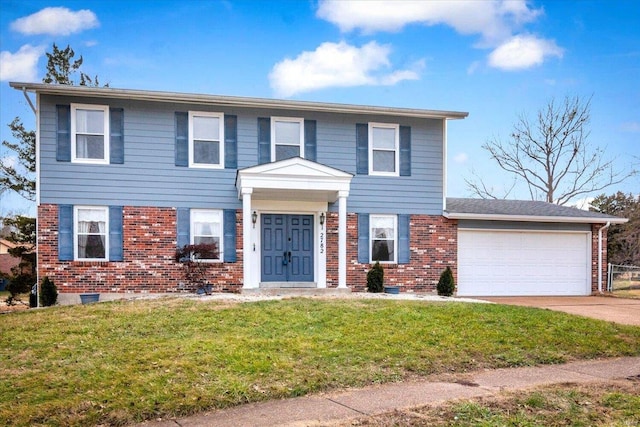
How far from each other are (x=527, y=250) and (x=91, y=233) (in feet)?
42.5

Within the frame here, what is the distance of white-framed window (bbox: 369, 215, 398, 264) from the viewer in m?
17.5

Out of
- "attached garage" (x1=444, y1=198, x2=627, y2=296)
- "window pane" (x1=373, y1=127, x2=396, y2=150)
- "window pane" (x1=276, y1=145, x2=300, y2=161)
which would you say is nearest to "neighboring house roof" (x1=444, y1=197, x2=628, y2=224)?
"attached garage" (x1=444, y1=198, x2=627, y2=296)

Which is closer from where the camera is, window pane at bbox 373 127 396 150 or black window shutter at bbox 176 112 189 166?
black window shutter at bbox 176 112 189 166

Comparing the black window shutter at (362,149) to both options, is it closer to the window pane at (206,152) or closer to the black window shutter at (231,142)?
the black window shutter at (231,142)

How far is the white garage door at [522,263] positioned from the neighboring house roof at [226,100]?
3892 millimetres

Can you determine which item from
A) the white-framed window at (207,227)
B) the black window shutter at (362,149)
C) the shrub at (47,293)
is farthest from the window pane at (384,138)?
the shrub at (47,293)

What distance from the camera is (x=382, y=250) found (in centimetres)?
1756

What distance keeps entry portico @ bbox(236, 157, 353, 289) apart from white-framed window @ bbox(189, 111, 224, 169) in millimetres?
1121

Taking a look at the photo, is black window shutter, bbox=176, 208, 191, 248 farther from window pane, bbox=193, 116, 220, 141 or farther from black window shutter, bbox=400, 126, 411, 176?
black window shutter, bbox=400, 126, 411, 176

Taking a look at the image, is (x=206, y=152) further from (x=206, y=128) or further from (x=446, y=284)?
(x=446, y=284)

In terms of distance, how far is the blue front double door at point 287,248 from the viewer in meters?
16.9

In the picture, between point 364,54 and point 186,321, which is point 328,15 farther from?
point 186,321

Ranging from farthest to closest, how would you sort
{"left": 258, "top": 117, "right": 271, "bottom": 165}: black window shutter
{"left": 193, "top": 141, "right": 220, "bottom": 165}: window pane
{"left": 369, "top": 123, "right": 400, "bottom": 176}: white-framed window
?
{"left": 369, "top": 123, "right": 400, "bottom": 176}: white-framed window < {"left": 258, "top": 117, "right": 271, "bottom": 165}: black window shutter < {"left": 193, "top": 141, "right": 220, "bottom": 165}: window pane

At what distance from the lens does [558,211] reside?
65.6 feet
